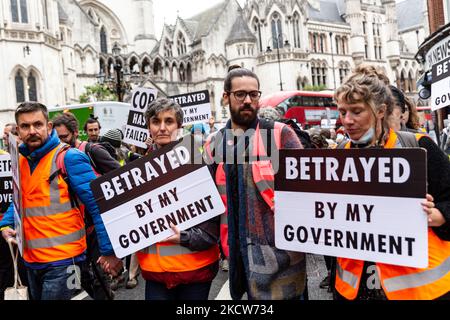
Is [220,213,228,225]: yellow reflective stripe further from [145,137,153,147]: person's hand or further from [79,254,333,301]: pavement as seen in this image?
[145,137,153,147]: person's hand

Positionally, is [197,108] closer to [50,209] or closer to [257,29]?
[50,209]

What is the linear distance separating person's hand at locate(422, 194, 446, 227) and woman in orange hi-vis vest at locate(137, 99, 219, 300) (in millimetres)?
1397

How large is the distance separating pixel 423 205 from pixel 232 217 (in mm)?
1128

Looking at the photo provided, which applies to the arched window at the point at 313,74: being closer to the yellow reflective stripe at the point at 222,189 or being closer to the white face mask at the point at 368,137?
the yellow reflective stripe at the point at 222,189

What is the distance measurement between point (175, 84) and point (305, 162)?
55026 mm

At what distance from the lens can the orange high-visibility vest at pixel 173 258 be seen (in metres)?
3.13

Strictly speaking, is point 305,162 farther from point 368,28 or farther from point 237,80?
point 368,28

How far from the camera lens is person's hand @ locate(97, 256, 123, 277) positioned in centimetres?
332

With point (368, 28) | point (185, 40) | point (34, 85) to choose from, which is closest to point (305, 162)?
point (34, 85)

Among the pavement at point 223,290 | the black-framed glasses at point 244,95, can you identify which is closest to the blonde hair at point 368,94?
the black-framed glasses at point 244,95

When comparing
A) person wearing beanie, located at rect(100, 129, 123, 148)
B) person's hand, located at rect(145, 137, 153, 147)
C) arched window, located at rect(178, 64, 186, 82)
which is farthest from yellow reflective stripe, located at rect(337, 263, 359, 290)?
arched window, located at rect(178, 64, 186, 82)

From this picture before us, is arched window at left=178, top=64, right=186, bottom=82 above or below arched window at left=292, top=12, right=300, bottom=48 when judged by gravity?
below

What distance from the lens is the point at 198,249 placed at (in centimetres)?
314

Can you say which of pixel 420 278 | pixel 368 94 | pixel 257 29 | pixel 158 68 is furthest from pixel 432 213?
pixel 257 29
